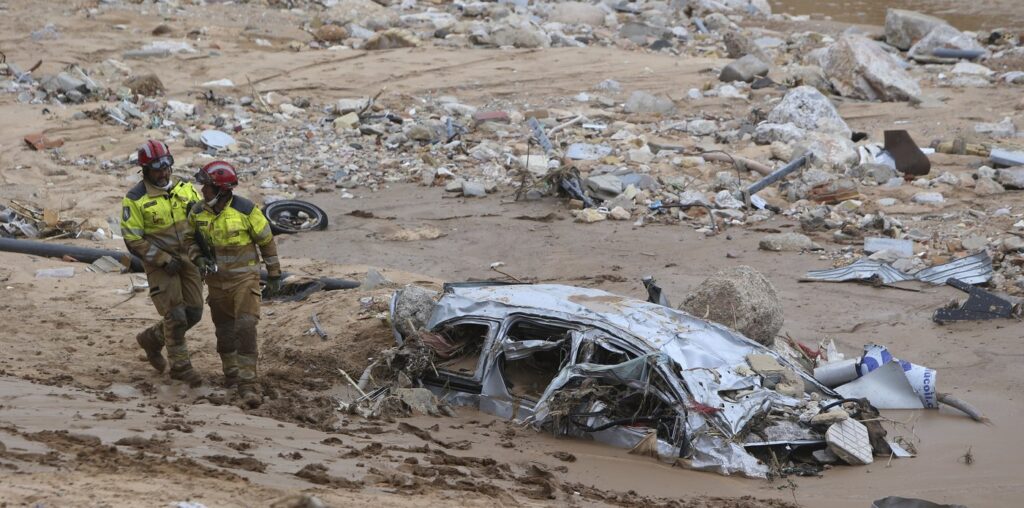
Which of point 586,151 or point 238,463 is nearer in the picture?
point 238,463

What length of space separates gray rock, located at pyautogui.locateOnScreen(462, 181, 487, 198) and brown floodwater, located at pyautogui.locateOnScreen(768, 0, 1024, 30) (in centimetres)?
1924

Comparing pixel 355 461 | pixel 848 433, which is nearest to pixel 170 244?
pixel 355 461

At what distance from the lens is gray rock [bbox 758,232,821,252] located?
13.4 meters

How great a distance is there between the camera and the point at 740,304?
28.7ft

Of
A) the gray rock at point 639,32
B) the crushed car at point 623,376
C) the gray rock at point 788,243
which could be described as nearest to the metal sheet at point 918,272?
the gray rock at point 788,243

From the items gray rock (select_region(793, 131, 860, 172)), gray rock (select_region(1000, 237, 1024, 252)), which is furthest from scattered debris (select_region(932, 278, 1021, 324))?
gray rock (select_region(793, 131, 860, 172))

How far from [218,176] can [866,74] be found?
53.7ft

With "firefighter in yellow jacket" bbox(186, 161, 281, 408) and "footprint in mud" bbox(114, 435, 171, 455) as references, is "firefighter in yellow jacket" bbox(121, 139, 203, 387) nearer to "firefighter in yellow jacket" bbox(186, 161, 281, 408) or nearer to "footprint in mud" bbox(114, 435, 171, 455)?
"firefighter in yellow jacket" bbox(186, 161, 281, 408)

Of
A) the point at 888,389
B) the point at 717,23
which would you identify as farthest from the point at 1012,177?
the point at 717,23

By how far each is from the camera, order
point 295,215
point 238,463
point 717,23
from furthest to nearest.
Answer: point 717,23 → point 295,215 → point 238,463

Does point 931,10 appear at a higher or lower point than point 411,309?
lower

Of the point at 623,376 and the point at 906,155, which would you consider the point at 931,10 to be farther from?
the point at 623,376

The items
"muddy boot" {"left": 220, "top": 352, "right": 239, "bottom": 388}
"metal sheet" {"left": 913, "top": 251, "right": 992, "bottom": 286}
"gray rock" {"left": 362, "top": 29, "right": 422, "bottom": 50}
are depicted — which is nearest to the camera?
"muddy boot" {"left": 220, "top": 352, "right": 239, "bottom": 388}

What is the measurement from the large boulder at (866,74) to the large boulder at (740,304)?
13356 mm
